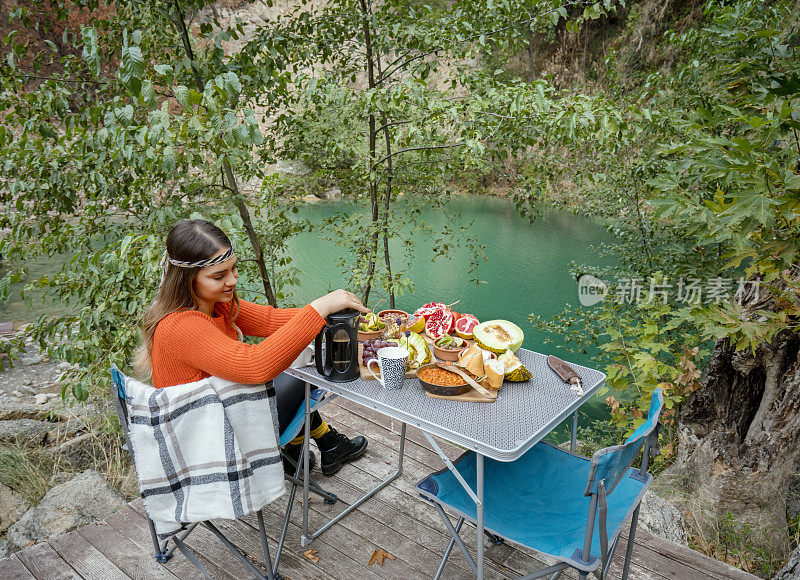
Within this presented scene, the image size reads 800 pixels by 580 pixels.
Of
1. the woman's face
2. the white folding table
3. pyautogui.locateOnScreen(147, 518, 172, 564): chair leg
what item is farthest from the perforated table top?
pyautogui.locateOnScreen(147, 518, 172, 564): chair leg

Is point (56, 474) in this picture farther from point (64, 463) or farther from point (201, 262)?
point (201, 262)

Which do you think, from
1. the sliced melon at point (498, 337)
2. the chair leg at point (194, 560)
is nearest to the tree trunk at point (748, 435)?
the sliced melon at point (498, 337)

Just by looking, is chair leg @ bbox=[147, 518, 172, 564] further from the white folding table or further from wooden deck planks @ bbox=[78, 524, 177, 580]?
the white folding table

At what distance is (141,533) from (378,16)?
324 centimetres

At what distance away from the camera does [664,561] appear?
1830 millimetres

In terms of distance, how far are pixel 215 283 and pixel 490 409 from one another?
91 cm

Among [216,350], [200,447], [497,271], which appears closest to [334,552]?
[200,447]

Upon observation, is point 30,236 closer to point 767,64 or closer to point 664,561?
point 664,561

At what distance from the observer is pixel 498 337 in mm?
1749

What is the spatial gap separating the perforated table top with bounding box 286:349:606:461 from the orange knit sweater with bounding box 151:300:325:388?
0.81 feet

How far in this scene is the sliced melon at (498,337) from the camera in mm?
1703

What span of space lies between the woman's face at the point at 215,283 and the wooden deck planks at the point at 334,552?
99cm

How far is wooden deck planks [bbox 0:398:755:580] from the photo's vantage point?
5.84 ft

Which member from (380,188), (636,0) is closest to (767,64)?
(380,188)
